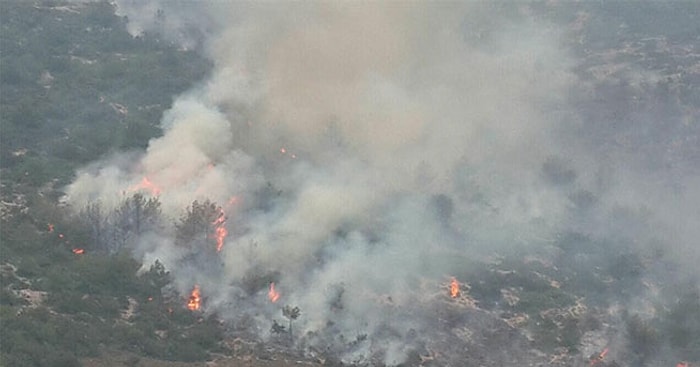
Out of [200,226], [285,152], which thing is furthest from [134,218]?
[285,152]

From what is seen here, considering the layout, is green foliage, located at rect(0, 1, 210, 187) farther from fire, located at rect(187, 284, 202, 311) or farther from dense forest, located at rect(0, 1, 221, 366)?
fire, located at rect(187, 284, 202, 311)

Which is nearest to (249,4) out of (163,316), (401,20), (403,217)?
(401,20)

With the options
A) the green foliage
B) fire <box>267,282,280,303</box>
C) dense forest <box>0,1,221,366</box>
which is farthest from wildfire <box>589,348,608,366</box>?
the green foliage

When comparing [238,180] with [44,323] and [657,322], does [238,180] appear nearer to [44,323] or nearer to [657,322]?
[44,323]

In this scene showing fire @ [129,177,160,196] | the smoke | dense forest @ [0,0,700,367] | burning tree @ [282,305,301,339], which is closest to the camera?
dense forest @ [0,0,700,367]

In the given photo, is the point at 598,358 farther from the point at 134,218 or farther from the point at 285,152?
the point at 285,152

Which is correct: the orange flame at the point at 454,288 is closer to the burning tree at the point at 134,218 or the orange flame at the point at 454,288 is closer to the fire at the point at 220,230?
the fire at the point at 220,230
